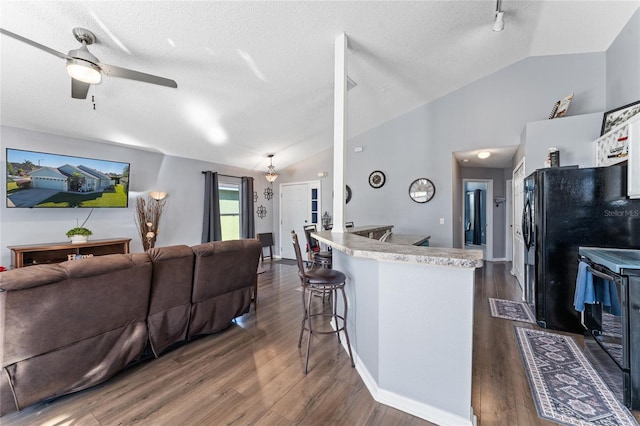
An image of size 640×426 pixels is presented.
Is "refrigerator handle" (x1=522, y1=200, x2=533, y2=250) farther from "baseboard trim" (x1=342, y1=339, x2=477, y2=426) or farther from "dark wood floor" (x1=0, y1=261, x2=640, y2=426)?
"baseboard trim" (x1=342, y1=339, x2=477, y2=426)

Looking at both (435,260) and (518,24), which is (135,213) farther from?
(518,24)

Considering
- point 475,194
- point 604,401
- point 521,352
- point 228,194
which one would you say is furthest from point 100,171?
point 475,194

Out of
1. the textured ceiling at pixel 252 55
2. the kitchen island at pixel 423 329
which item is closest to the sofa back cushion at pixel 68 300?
the kitchen island at pixel 423 329

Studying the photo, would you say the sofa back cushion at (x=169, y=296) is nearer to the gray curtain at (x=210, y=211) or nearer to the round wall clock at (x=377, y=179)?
the gray curtain at (x=210, y=211)

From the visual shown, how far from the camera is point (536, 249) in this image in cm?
288

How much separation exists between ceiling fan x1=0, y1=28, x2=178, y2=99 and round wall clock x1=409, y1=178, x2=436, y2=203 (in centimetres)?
425

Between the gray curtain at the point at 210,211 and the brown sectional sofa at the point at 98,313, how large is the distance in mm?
3144

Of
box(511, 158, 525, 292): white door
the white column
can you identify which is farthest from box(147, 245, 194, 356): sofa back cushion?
box(511, 158, 525, 292): white door

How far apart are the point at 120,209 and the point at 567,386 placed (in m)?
5.78

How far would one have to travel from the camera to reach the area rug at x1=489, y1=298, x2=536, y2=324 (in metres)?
3.07

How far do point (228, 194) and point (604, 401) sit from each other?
20.5 ft

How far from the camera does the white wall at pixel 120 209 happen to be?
343cm

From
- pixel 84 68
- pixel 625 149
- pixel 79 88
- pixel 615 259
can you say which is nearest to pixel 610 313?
pixel 615 259

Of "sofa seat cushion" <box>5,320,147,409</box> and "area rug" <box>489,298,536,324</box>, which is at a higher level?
"sofa seat cushion" <box>5,320,147,409</box>
